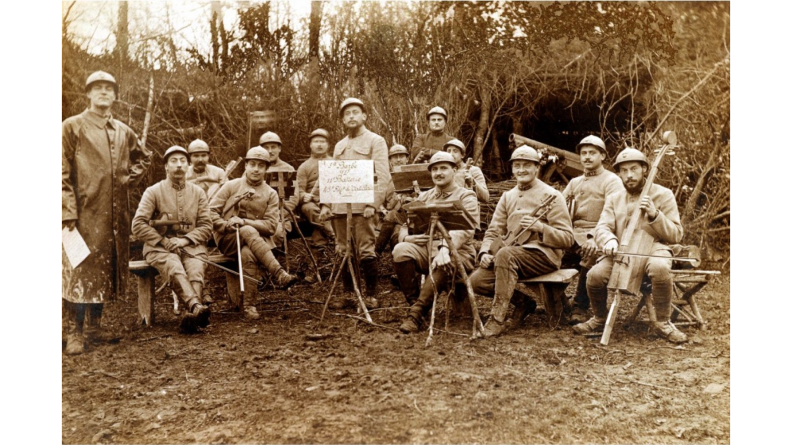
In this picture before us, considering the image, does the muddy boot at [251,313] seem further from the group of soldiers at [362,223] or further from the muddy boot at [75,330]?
the muddy boot at [75,330]

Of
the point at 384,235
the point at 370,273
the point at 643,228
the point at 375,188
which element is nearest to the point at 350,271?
the point at 370,273

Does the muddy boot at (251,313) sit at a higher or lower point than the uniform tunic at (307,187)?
lower

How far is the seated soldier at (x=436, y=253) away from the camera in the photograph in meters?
5.27

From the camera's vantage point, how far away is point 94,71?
485 centimetres

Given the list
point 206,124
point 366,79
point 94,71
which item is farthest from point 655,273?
point 94,71

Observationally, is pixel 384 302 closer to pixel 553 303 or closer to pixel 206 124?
pixel 553 303

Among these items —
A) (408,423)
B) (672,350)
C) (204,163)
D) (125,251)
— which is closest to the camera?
(408,423)

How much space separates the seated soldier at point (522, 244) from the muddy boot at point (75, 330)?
2.99 m

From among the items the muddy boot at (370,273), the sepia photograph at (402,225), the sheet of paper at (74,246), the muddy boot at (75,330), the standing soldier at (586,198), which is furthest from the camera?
the muddy boot at (370,273)

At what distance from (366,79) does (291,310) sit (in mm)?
2185

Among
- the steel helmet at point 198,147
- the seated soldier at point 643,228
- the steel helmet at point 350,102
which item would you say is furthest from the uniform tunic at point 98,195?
the seated soldier at point 643,228

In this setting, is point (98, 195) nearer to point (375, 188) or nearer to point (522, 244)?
point (375, 188)

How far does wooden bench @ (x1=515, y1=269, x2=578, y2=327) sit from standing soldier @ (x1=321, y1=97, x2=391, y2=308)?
1.46m

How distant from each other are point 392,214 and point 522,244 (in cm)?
175
